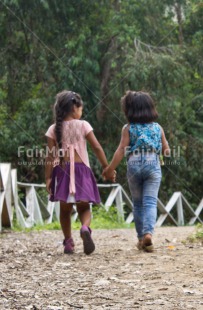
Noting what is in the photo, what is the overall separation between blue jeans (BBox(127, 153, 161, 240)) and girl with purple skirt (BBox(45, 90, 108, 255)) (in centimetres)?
27

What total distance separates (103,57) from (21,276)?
13607 millimetres

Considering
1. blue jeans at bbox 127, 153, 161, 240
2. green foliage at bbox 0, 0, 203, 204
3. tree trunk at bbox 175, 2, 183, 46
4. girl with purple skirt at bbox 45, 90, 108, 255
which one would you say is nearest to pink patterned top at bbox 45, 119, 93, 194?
girl with purple skirt at bbox 45, 90, 108, 255

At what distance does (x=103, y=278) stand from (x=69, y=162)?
1.88 m

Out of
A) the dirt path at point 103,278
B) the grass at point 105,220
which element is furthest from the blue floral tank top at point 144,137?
the grass at point 105,220

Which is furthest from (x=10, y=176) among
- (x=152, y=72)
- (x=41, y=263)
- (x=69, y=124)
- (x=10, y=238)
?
(x=152, y=72)

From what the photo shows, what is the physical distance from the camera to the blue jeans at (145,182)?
6168 mm

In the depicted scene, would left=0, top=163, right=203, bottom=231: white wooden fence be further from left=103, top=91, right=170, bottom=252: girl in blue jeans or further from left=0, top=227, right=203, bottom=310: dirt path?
left=103, top=91, right=170, bottom=252: girl in blue jeans

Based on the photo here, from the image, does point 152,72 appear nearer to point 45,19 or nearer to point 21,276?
point 45,19

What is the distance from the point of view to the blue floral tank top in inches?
242

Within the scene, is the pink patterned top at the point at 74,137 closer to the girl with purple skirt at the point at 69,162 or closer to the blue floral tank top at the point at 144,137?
the girl with purple skirt at the point at 69,162

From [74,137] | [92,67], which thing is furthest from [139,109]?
[92,67]

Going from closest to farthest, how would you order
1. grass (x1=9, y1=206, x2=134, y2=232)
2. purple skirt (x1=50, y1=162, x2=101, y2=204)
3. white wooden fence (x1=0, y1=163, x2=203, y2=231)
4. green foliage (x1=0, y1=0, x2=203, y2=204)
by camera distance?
purple skirt (x1=50, y1=162, x2=101, y2=204)
white wooden fence (x1=0, y1=163, x2=203, y2=231)
grass (x1=9, y1=206, x2=134, y2=232)
green foliage (x1=0, y1=0, x2=203, y2=204)

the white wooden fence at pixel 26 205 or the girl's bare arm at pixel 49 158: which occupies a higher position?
the girl's bare arm at pixel 49 158

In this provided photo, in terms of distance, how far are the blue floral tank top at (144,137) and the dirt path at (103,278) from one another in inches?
33.4
